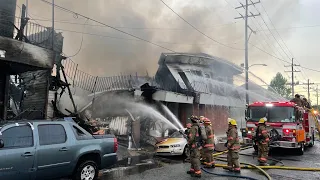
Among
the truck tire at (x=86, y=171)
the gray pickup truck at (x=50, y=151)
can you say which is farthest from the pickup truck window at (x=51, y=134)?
the truck tire at (x=86, y=171)

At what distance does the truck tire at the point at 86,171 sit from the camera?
6445 millimetres

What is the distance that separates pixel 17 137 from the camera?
217 inches

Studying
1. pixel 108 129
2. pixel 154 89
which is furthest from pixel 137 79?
pixel 108 129

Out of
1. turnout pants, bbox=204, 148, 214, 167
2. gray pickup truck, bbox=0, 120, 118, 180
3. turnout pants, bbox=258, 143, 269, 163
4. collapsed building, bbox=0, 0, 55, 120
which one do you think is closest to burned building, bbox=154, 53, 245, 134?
collapsed building, bbox=0, 0, 55, 120

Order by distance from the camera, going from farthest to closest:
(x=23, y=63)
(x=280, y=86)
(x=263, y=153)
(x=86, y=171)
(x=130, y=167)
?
(x=280, y=86)
(x=263, y=153)
(x=130, y=167)
(x=23, y=63)
(x=86, y=171)

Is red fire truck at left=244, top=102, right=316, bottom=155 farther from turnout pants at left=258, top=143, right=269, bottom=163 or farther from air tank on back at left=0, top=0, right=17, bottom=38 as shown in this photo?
air tank on back at left=0, top=0, right=17, bottom=38

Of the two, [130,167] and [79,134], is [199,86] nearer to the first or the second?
[130,167]

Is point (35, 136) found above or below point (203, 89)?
below

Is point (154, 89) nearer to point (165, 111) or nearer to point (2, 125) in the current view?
point (165, 111)

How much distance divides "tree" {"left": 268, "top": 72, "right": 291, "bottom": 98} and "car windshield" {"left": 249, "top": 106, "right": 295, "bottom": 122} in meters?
55.6

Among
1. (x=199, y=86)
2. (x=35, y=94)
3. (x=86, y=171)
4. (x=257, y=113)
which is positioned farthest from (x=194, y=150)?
(x=199, y=86)

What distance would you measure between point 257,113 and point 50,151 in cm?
965

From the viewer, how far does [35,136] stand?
5758 millimetres

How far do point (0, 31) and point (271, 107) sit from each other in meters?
10.9
